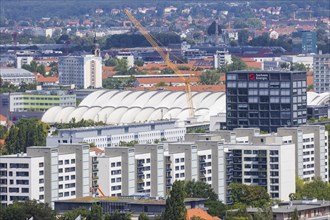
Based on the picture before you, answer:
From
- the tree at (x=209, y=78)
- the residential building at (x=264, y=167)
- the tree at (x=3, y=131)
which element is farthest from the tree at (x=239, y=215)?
the tree at (x=209, y=78)

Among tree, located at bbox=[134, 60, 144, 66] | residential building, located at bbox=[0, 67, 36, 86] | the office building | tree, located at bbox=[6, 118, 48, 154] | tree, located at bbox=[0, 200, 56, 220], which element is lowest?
tree, located at bbox=[0, 200, 56, 220]

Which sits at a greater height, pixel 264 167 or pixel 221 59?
pixel 221 59

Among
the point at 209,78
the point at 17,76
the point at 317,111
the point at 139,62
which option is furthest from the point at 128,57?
the point at 317,111

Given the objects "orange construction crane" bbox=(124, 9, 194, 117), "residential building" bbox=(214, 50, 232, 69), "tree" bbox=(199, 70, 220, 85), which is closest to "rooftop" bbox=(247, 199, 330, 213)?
"orange construction crane" bbox=(124, 9, 194, 117)

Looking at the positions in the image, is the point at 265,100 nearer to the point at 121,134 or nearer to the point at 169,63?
the point at 121,134

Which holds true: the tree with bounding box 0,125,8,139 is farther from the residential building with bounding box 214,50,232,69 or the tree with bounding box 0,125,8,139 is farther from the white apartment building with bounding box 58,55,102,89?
the residential building with bounding box 214,50,232,69

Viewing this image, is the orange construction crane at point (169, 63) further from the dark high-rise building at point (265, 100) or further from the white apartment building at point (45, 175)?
the white apartment building at point (45, 175)

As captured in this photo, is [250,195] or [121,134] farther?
[121,134]
